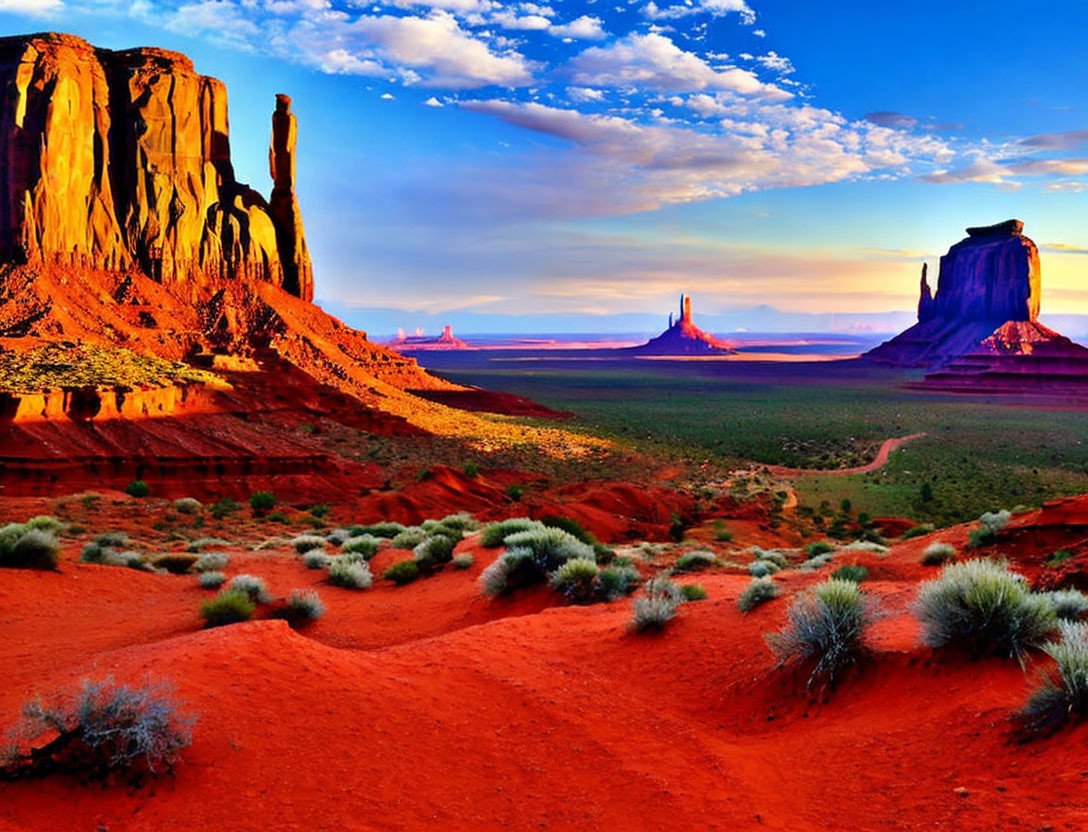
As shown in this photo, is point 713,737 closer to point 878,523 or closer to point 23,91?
point 878,523

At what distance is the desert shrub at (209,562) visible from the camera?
14.4 meters

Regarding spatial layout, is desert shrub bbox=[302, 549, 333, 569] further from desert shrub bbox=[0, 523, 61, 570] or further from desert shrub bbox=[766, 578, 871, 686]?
desert shrub bbox=[766, 578, 871, 686]

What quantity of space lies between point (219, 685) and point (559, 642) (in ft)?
12.9

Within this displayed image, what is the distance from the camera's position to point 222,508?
24.3 metres

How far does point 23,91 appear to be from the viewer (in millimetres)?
44344

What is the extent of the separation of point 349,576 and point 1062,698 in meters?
11.8

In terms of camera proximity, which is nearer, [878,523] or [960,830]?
[960,830]

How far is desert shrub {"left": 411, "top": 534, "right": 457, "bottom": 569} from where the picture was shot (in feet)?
48.0

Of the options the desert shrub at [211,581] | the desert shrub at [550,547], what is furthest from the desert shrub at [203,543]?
the desert shrub at [550,547]

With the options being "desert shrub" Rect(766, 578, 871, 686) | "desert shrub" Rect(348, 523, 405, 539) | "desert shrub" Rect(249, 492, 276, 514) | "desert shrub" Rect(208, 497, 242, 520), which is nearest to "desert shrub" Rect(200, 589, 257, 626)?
"desert shrub" Rect(766, 578, 871, 686)

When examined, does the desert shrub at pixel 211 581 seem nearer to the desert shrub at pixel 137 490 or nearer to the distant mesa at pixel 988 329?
the desert shrub at pixel 137 490

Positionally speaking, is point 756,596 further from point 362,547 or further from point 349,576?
point 362,547

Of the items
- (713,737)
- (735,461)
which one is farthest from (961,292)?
(713,737)

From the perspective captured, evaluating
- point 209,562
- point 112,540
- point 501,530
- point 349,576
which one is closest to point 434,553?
point 501,530
